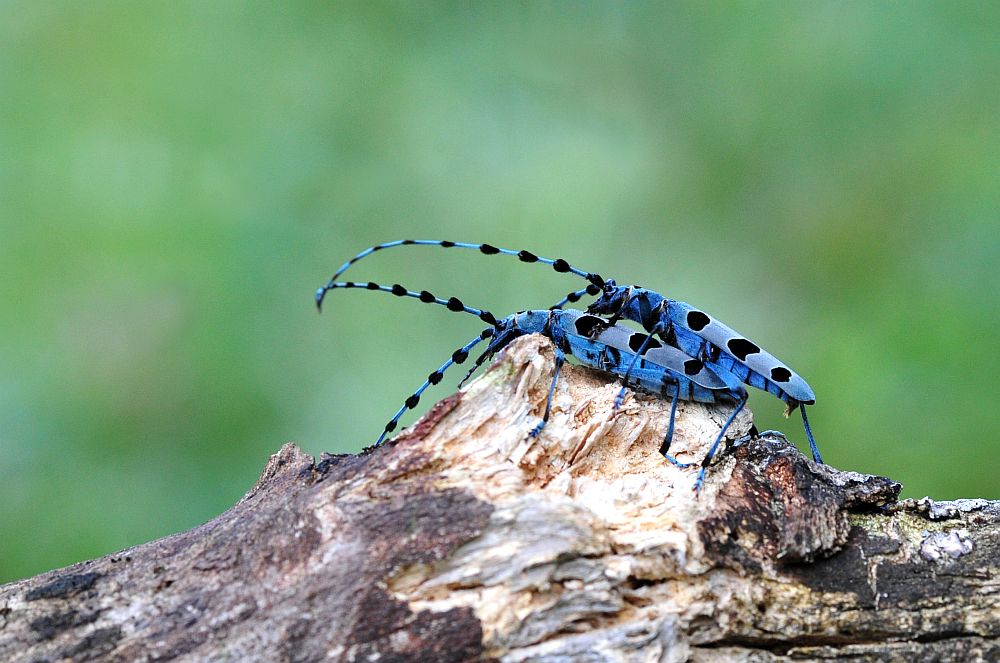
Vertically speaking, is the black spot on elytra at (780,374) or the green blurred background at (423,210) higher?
the green blurred background at (423,210)

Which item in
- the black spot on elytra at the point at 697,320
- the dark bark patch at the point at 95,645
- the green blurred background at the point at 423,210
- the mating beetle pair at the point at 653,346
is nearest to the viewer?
the dark bark patch at the point at 95,645

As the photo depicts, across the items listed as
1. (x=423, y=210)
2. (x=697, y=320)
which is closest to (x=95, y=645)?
(x=697, y=320)

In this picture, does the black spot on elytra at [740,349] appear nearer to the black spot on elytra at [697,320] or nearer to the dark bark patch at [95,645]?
the black spot on elytra at [697,320]

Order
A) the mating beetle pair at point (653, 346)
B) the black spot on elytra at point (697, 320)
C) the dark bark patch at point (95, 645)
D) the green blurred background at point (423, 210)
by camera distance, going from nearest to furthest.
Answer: the dark bark patch at point (95, 645)
the mating beetle pair at point (653, 346)
the black spot on elytra at point (697, 320)
the green blurred background at point (423, 210)

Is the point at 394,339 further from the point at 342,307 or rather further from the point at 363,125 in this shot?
the point at 363,125

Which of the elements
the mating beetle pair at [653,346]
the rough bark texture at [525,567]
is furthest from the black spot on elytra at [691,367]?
the rough bark texture at [525,567]

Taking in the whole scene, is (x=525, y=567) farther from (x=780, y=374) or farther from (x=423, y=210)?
(x=423, y=210)

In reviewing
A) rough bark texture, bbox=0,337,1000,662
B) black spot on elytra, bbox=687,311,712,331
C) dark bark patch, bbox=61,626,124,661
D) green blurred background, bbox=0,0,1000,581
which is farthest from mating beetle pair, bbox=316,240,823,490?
green blurred background, bbox=0,0,1000,581
